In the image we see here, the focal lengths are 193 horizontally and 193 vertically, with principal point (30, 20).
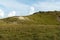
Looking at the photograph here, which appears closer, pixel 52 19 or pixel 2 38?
pixel 2 38

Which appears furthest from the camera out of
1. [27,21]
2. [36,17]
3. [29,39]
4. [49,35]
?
[36,17]

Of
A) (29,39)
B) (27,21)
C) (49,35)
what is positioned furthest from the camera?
(27,21)

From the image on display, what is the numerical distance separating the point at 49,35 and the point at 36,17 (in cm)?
6883

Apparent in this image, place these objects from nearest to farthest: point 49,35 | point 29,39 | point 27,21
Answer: point 29,39 < point 49,35 < point 27,21

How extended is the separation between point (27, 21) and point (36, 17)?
7852 mm

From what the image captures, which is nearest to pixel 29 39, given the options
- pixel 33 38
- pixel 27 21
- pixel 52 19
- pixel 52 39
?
pixel 33 38

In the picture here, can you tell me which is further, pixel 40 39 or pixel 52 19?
pixel 52 19

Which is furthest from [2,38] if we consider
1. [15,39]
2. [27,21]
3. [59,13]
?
[59,13]

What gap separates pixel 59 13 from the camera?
3792 inches

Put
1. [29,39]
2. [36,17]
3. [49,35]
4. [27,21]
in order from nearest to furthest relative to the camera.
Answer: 1. [29,39]
2. [49,35]
3. [27,21]
4. [36,17]

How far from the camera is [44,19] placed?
91.9 meters

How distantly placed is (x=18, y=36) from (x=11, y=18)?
63.7 metres

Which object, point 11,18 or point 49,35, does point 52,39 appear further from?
point 11,18

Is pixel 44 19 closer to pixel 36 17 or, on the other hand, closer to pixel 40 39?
pixel 36 17
